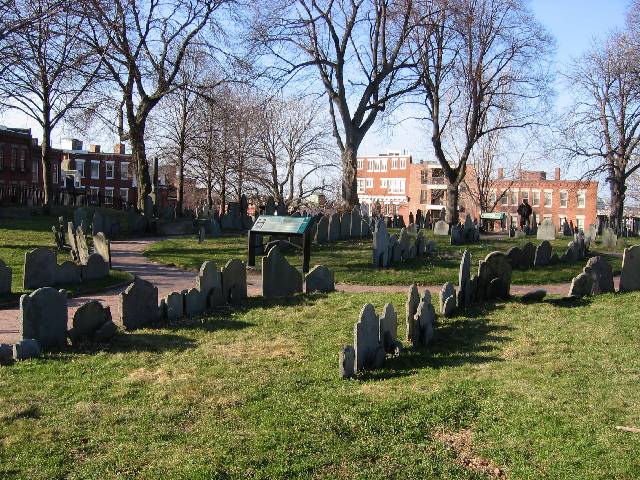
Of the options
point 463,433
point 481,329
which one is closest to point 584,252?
point 481,329

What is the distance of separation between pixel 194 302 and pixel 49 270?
351 centimetres

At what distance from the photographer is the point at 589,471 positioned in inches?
182

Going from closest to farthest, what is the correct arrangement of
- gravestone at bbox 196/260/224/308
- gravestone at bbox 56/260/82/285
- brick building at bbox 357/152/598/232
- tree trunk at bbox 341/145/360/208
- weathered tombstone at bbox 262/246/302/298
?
gravestone at bbox 196/260/224/308
weathered tombstone at bbox 262/246/302/298
gravestone at bbox 56/260/82/285
tree trunk at bbox 341/145/360/208
brick building at bbox 357/152/598/232

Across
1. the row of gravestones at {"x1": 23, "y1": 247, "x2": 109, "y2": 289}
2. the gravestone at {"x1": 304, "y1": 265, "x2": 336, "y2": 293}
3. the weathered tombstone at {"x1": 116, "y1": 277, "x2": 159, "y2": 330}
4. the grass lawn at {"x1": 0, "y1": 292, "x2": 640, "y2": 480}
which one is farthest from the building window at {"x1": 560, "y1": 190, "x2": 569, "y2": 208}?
the weathered tombstone at {"x1": 116, "y1": 277, "x2": 159, "y2": 330}

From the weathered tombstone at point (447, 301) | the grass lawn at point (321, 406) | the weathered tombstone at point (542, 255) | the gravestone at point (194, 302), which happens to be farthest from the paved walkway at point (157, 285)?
the weathered tombstone at point (447, 301)

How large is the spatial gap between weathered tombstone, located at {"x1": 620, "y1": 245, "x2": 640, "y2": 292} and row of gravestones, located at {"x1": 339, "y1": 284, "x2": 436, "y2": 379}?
15.2ft

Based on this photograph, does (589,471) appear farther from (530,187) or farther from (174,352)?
(530,187)

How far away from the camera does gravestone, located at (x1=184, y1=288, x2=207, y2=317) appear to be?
377 inches

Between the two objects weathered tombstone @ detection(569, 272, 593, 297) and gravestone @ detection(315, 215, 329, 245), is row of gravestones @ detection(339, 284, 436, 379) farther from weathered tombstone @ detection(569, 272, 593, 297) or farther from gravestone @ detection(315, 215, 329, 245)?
gravestone @ detection(315, 215, 329, 245)

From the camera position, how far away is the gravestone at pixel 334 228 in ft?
70.3

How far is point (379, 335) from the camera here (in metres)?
7.43

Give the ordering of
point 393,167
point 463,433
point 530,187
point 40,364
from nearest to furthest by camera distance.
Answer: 1. point 463,433
2. point 40,364
3. point 530,187
4. point 393,167

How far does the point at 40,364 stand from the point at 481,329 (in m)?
5.35

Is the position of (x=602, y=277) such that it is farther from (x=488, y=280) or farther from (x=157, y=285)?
(x=157, y=285)
